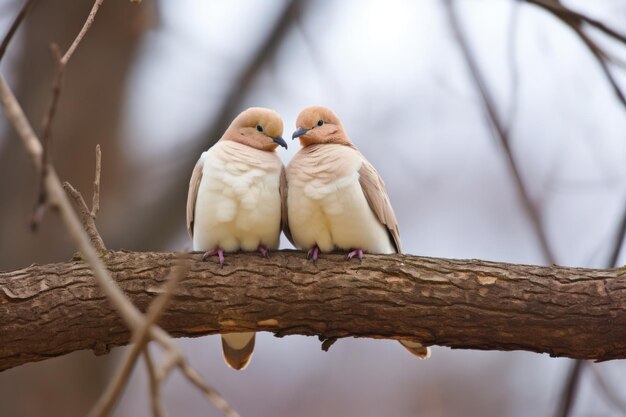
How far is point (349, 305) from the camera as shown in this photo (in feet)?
12.1

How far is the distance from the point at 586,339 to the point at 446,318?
548mm

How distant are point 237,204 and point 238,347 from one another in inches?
27.5

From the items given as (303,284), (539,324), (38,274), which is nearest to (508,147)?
(539,324)

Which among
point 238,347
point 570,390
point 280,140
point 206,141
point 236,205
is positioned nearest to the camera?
point 570,390

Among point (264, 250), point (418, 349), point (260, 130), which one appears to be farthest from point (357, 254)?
point (260, 130)

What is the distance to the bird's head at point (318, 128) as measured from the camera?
14.7ft

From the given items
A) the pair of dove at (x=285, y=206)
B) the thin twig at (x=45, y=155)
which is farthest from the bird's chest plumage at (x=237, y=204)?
the thin twig at (x=45, y=155)

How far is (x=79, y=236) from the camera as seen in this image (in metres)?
1.67

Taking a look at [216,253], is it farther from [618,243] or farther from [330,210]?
[618,243]

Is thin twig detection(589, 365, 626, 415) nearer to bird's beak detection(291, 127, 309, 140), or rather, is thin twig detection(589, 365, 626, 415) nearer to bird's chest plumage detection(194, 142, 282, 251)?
bird's chest plumage detection(194, 142, 282, 251)

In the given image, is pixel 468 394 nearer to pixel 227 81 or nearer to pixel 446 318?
pixel 227 81

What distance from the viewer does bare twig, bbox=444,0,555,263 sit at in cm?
357

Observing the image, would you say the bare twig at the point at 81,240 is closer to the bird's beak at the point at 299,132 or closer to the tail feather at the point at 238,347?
the tail feather at the point at 238,347


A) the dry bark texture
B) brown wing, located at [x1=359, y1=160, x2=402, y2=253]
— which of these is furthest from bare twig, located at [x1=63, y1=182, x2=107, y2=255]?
brown wing, located at [x1=359, y1=160, x2=402, y2=253]
